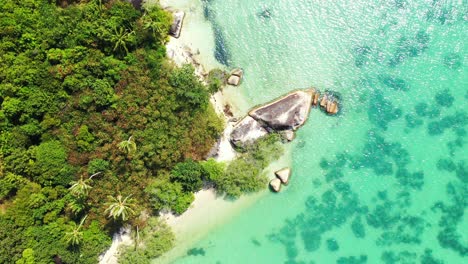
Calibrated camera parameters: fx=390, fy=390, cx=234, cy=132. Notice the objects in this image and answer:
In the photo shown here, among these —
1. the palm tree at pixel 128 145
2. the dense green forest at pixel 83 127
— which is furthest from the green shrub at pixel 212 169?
the palm tree at pixel 128 145

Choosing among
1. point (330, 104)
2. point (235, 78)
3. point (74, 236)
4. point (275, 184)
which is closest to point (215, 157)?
point (275, 184)

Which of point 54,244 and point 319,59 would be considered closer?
point 54,244

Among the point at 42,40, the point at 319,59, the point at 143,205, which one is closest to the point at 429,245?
the point at 319,59

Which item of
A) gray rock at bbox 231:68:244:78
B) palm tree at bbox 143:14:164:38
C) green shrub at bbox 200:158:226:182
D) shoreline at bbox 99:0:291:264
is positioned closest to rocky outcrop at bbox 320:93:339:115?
shoreline at bbox 99:0:291:264

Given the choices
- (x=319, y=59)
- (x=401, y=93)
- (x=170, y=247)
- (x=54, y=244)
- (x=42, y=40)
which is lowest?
(x=170, y=247)

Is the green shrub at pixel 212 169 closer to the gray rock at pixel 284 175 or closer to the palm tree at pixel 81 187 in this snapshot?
the gray rock at pixel 284 175

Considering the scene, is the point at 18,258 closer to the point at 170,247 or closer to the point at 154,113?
the point at 170,247

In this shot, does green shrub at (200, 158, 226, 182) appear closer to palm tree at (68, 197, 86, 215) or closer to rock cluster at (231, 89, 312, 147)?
rock cluster at (231, 89, 312, 147)
